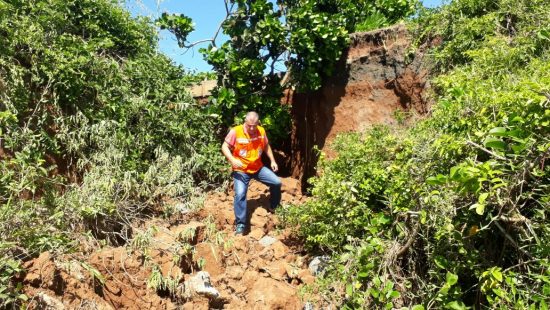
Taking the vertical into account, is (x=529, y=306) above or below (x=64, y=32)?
below

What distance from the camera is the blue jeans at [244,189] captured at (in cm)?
541

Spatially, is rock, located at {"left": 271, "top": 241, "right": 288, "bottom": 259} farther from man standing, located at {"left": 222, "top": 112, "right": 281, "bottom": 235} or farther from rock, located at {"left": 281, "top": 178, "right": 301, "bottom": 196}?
rock, located at {"left": 281, "top": 178, "right": 301, "bottom": 196}

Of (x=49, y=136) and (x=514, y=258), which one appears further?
(x=49, y=136)

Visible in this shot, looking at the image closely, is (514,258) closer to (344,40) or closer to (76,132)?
(344,40)

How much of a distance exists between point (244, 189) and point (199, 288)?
1.63 meters

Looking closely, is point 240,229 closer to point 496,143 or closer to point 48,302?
point 48,302

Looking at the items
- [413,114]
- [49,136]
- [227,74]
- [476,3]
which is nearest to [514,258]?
[413,114]

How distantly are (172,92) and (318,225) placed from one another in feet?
10.8

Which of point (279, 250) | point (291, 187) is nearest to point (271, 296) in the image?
point (279, 250)

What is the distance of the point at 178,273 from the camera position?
4203mm

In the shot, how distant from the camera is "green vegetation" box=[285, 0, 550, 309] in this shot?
9.34 ft

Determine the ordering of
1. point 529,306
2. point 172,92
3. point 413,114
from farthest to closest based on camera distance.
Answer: point 172,92
point 413,114
point 529,306

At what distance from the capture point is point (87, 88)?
244 inches

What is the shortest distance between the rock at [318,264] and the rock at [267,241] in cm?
64
